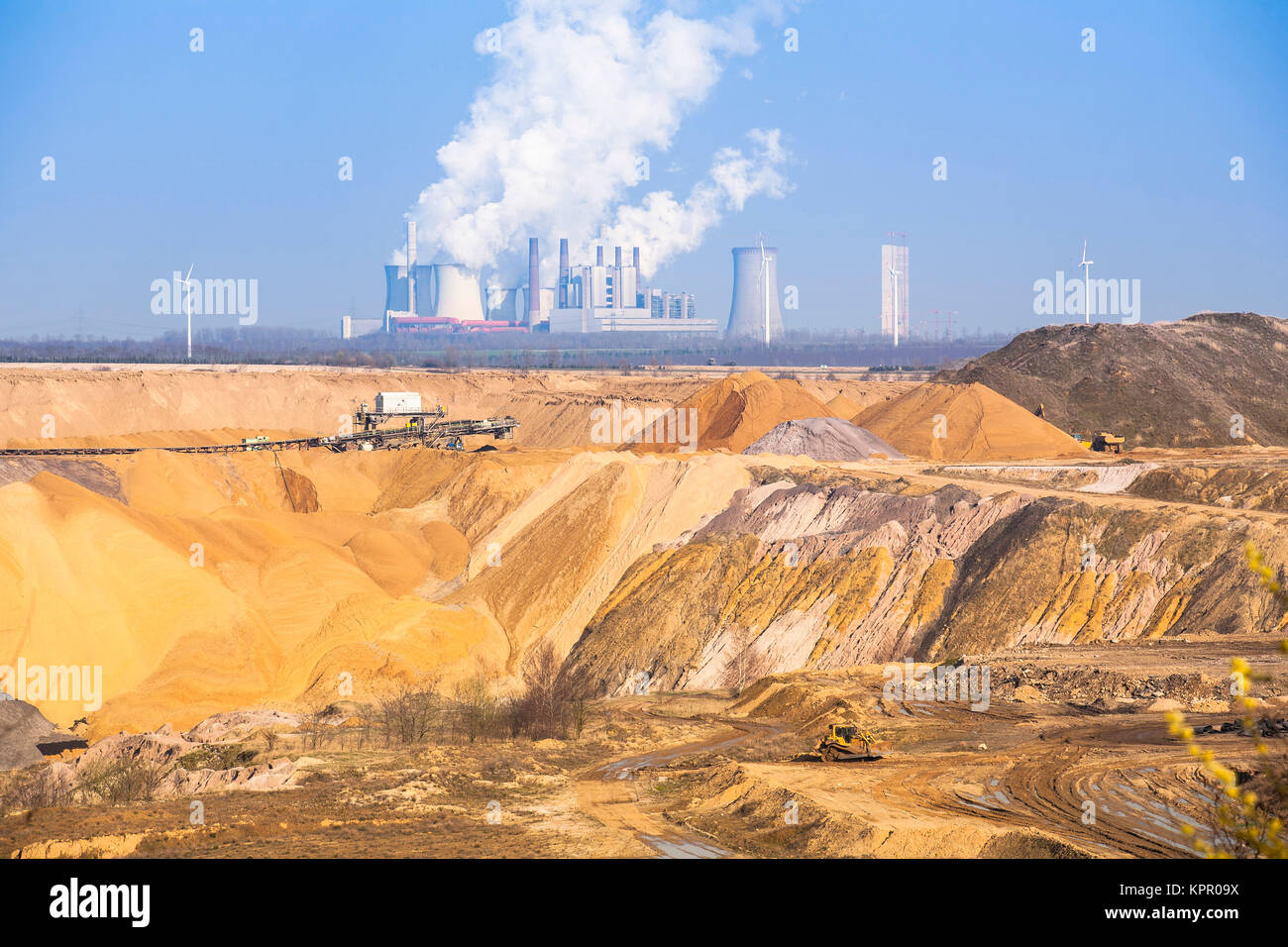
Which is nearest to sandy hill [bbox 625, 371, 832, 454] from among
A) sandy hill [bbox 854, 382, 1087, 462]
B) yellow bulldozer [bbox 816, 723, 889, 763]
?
sandy hill [bbox 854, 382, 1087, 462]

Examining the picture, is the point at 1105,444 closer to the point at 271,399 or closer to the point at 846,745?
the point at 846,745

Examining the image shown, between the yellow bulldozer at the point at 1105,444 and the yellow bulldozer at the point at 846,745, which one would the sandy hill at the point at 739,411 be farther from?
the yellow bulldozer at the point at 846,745

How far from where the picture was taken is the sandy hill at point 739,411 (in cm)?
8043

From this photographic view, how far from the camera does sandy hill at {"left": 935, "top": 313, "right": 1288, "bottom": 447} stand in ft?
257

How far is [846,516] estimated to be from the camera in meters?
47.9

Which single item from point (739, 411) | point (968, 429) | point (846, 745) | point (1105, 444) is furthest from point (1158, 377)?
point (846, 745)

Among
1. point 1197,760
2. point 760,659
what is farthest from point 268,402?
point 1197,760

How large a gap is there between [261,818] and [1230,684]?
23.0 m

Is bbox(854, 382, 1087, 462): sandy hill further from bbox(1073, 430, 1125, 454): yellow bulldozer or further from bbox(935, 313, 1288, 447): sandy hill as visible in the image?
bbox(935, 313, 1288, 447): sandy hill

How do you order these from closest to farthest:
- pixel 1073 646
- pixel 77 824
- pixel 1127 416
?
pixel 77 824, pixel 1073 646, pixel 1127 416

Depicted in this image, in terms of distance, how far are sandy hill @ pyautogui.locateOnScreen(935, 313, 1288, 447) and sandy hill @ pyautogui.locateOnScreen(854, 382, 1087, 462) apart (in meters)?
7.12

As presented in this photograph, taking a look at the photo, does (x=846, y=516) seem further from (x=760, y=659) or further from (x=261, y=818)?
(x=261, y=818)

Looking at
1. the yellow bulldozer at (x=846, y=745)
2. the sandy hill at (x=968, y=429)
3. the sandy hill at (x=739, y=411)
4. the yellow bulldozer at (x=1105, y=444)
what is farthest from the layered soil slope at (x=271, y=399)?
the yellow bulldozer at (x=846, y=745)

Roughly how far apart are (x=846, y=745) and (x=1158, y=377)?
208 feet
